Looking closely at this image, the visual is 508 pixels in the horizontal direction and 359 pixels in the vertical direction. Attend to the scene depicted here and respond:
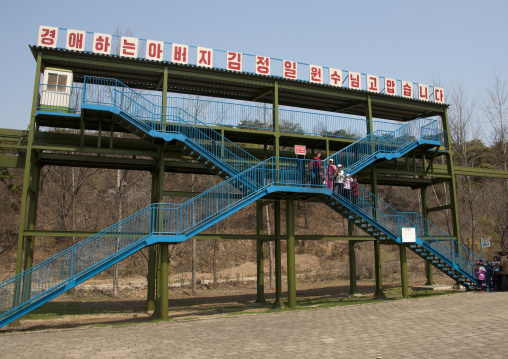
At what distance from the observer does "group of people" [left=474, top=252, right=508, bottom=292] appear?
65.0 feet

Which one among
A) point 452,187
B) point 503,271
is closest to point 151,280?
point 503,271

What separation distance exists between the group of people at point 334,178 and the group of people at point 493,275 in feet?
25.5

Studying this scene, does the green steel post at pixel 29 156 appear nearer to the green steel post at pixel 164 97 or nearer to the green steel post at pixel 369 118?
the green steel post at pixel 164 97

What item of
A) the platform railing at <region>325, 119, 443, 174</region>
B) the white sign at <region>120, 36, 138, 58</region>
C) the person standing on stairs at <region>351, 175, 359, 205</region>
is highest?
the white sign at <region>120, 36, 138, 58</region>

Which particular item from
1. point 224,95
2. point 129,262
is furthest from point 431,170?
point 129,262

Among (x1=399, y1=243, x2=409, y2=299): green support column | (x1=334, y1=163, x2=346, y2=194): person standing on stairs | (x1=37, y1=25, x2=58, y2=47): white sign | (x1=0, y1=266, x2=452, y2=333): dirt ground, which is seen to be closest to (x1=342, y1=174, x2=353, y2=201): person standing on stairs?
(x1=334, y1=163, x2=346, y2=194): person standing on stairs

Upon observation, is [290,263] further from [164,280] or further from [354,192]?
[164,280]

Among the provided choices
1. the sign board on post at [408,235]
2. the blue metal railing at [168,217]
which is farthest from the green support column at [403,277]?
the blue metal railing at [168,217]

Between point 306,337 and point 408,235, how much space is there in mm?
10826

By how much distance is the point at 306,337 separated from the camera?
1111 cm

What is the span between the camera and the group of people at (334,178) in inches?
728

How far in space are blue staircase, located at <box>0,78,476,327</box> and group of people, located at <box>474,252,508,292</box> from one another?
46 cm

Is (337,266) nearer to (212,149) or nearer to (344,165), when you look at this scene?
(344,165)

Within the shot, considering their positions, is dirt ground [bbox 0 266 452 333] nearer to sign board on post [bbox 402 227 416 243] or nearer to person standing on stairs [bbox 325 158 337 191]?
sign board on post [bbox 402 227 416 243]
